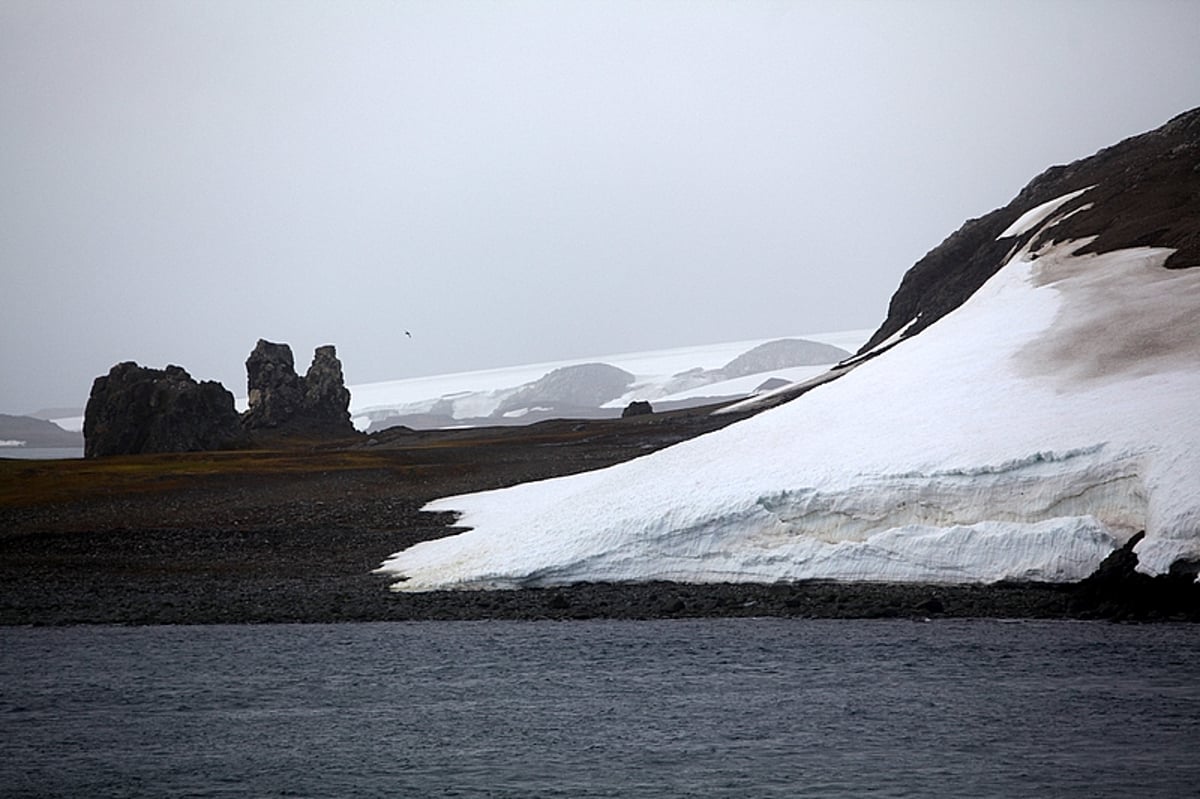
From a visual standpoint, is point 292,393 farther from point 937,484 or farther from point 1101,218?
point 937,484

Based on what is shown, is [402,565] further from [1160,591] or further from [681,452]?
[1160,591]

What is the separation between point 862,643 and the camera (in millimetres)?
26078

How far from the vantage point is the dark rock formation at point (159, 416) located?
95062mm

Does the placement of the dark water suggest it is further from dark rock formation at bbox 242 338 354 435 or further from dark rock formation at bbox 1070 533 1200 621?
dark rock formation at bbox 242 338 354 435

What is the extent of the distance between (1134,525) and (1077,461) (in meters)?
2.35

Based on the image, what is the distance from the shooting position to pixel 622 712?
21.8 m

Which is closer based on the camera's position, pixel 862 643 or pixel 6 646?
pixel 862 643

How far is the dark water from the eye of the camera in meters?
18.0

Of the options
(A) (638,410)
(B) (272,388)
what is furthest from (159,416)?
(A) (638,410)

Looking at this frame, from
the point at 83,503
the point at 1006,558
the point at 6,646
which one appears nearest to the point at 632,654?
the point at 1006,558

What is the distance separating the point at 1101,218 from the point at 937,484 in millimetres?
31615

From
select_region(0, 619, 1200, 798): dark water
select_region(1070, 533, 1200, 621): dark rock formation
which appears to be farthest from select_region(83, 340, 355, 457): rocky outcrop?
select_region(1070, 533, 1200, 621): dark rock formation

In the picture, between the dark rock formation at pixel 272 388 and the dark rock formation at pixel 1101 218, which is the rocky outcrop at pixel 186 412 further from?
the dark rock formation at pixel 1101 218

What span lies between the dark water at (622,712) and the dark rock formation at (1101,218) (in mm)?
28141
